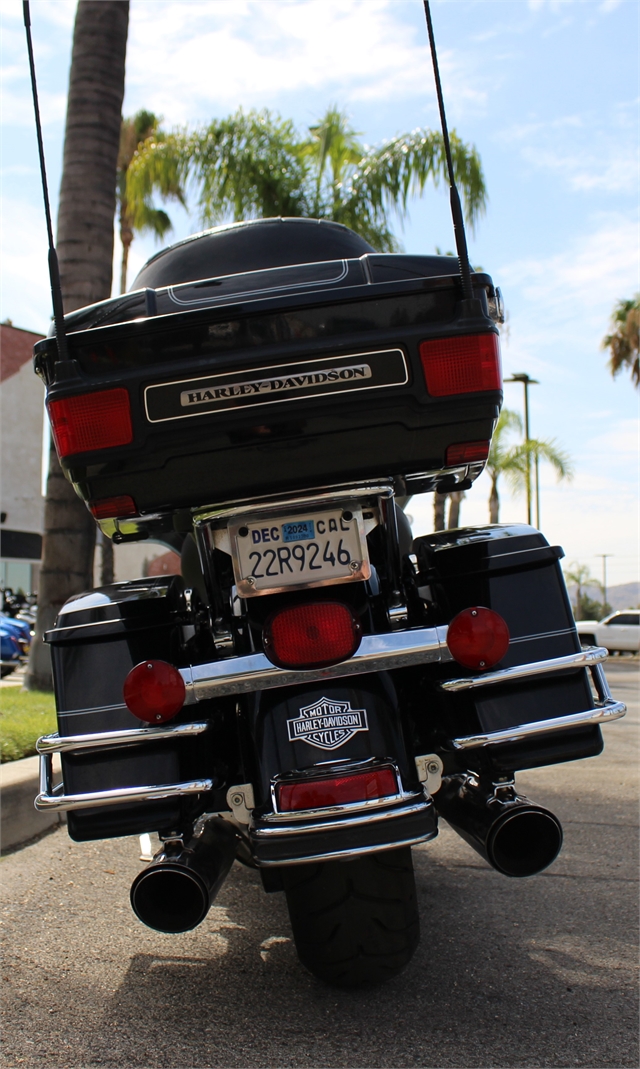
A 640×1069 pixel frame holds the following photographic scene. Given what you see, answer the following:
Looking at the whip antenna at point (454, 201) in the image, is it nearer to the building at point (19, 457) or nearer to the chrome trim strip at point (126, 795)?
the chrome trim strip at point (126, 795)

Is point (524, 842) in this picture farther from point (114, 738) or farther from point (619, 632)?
point (619, 632)

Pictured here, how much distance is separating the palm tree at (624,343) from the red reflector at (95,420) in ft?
97.5

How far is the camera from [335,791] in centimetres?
213

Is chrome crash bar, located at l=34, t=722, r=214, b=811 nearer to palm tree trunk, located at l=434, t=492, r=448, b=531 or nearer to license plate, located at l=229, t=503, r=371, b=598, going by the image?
license plate, located at l=229, t=503, r=371, b=598

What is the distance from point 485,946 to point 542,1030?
54cm

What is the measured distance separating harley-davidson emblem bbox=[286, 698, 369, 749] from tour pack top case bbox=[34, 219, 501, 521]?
22.6 inches

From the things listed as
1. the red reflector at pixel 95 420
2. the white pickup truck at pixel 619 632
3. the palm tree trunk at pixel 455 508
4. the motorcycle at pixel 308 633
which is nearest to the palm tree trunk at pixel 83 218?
the motorcycle at pixel 308 633

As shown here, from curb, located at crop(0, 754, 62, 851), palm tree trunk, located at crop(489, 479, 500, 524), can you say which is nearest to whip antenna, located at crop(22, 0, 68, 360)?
curb, located at crop(0, 754, 62, 851)

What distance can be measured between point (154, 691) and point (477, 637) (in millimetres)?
814

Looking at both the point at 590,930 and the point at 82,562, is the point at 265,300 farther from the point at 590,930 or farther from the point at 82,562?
the point at 82,562

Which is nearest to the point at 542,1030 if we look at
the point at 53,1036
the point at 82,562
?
the point at 53,1036

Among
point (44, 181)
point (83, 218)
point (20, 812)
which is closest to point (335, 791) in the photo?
point (44, 181)

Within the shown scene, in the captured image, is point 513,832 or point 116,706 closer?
point 513,832

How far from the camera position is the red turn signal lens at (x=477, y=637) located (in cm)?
223
